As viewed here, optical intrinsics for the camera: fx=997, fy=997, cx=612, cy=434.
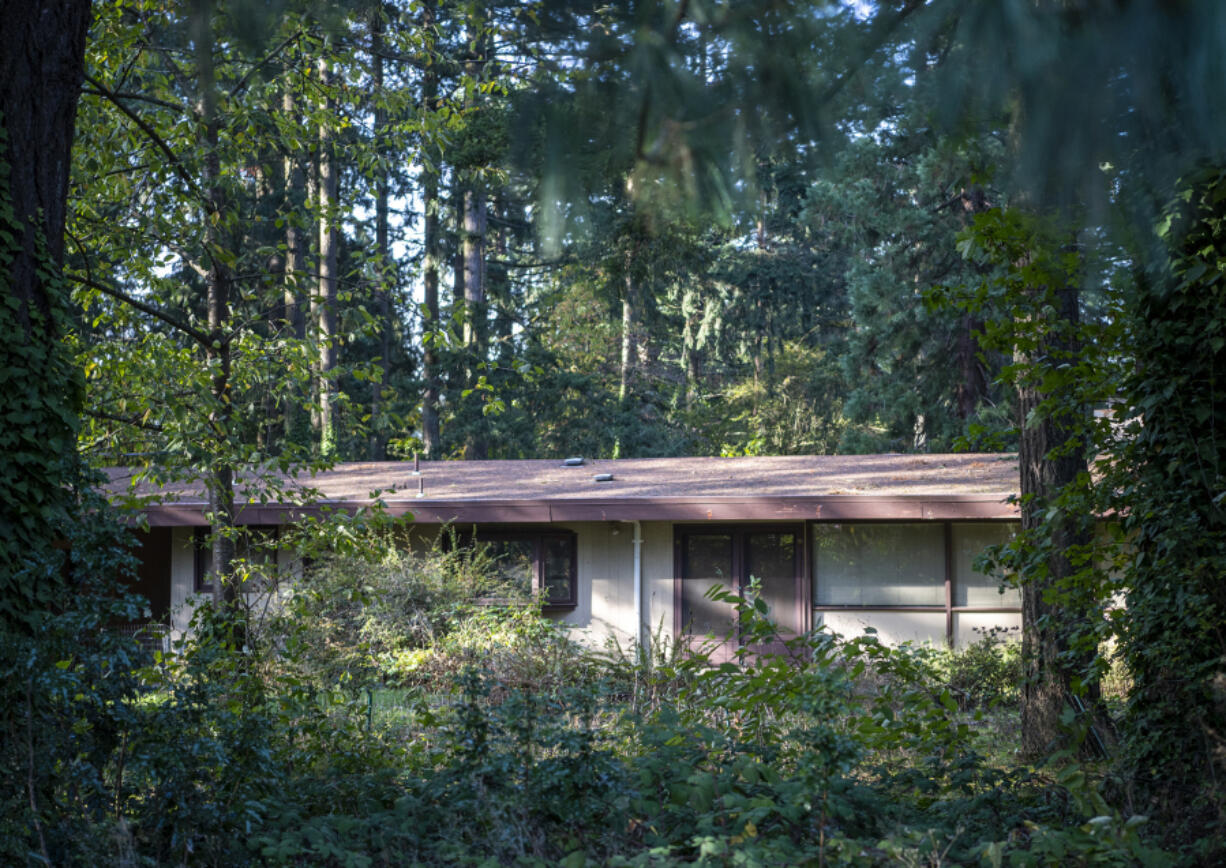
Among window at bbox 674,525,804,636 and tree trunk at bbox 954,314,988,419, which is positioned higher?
tree trunk at bbox 954,314,988,419

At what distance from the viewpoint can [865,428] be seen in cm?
2064

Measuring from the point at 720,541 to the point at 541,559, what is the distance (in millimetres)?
2364

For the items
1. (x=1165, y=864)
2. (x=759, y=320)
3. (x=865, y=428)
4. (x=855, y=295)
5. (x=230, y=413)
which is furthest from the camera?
(x=759, y=320)

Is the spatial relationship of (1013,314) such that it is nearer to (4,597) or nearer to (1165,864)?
(1165,864)

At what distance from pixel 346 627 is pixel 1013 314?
28.7 ft

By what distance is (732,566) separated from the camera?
13016 millimetres

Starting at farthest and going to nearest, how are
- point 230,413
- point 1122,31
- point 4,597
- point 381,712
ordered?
1. point 381,712
2. point 230,413
3. point 4,597
4. point 1122,31

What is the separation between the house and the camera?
12125mm

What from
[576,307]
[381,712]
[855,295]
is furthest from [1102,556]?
[576,307]

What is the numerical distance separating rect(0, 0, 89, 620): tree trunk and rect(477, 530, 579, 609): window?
8661mm

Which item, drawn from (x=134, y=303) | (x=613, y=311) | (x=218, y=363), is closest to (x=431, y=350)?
(x=218, y=363)

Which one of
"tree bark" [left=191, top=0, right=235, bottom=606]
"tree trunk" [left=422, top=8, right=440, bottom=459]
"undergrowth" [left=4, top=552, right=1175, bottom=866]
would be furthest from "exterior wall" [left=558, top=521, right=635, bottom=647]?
"undergrowth" [left=4, top=552, right=1175, bottom=866]

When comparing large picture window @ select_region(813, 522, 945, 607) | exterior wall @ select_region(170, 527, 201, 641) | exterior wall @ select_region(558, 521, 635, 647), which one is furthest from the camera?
exterior wall @ select_region(170, 527, 201, 641)

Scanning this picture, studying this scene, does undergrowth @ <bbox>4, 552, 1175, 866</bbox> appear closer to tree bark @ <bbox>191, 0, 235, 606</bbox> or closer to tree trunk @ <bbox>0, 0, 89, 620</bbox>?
tree trunk @ <bbox>0, 0, 89, 620</bbox>
